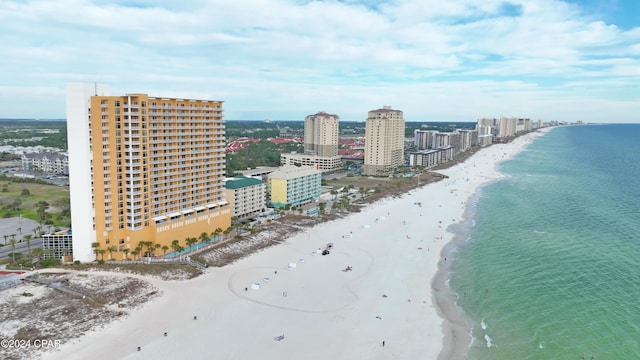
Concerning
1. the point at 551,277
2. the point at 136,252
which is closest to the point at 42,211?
the point at 136,252

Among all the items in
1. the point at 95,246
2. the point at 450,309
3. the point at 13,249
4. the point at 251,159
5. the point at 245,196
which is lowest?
the point at 450,309

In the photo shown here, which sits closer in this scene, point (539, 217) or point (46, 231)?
point (46, 231)

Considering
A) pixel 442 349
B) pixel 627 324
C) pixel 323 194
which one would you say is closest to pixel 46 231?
pixel 323 194

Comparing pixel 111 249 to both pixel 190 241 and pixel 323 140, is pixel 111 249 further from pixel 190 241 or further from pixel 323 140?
pixel 323 140

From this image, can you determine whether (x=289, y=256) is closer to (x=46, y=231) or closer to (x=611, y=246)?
(x=46, y=231)

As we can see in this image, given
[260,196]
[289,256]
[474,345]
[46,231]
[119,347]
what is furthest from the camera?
[260,196]

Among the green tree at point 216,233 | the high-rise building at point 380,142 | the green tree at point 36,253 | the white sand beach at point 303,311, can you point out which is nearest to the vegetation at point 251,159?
the high-rise building at point 380,142

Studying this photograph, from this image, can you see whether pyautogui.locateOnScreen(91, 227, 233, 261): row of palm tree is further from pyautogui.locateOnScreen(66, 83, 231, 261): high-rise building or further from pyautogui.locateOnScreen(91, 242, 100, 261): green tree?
pyautogui.locateOnScreen(66, 83, 231, 261): high-rise building
